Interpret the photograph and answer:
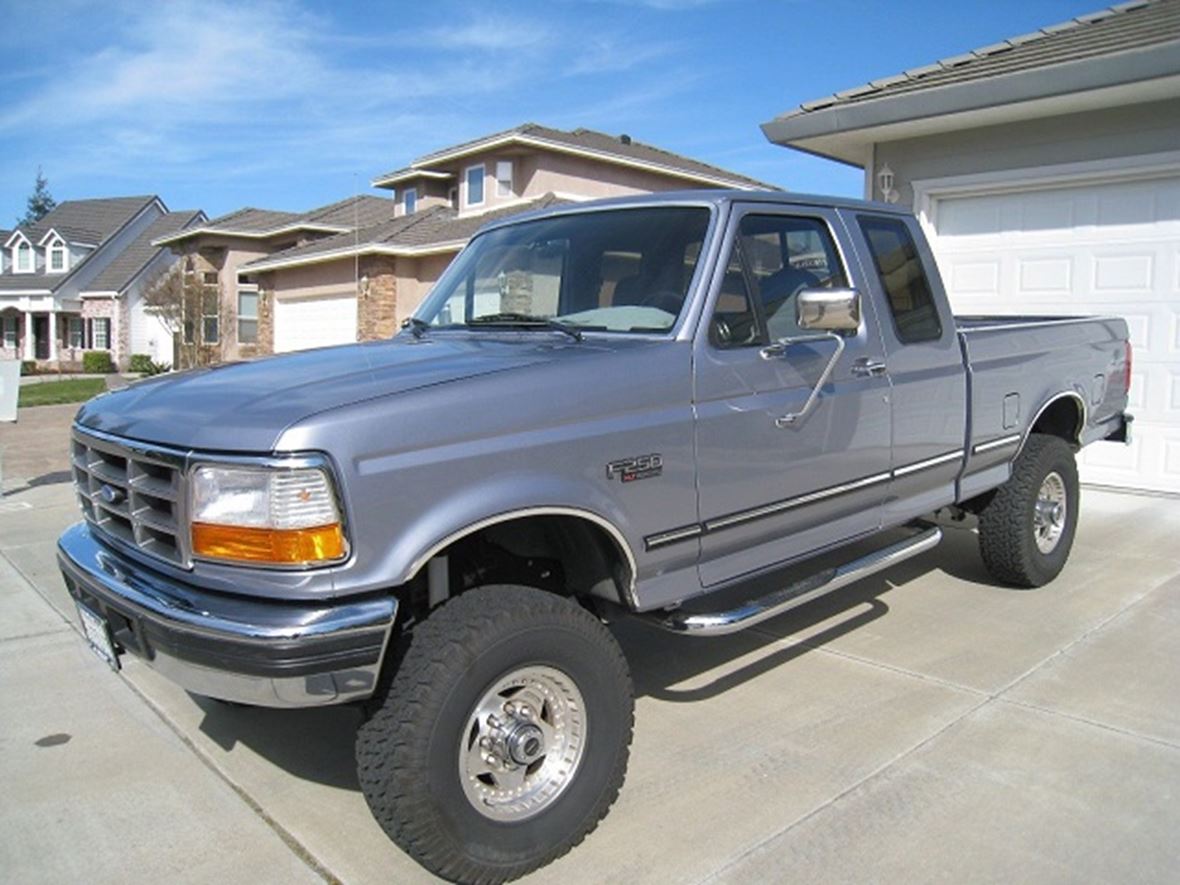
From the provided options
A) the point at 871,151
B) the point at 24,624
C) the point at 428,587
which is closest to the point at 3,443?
the point at 24,624

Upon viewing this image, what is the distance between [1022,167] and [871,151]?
4.99 ft

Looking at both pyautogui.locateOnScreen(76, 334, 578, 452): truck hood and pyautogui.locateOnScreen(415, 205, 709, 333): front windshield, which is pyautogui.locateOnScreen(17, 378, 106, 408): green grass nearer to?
pyautogui.locateOnScreen(415, 205, 709, 333): front windshield

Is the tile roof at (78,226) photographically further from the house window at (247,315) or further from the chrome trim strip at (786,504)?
the chrome trim strip at (786,504)

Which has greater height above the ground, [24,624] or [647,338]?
[647,338]

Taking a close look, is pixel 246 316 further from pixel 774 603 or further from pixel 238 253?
pixel 774 603

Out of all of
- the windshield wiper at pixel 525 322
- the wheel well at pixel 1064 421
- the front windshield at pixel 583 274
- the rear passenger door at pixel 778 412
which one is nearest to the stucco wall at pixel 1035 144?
the wheel well at pixel 1064 421

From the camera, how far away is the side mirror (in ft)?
11.5

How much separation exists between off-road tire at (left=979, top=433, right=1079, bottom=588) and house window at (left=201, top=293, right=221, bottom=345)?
2920cm

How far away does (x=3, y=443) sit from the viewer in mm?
13258

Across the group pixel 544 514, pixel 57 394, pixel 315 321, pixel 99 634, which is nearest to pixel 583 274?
pixel 544 514

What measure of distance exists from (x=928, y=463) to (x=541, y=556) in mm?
2180

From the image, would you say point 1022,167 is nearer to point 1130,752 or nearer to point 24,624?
point 1130,752

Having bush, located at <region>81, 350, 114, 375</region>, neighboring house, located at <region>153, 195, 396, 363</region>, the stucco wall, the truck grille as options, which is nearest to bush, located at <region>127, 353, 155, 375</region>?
bush, located at <region>81, 350, 114, 375</region>

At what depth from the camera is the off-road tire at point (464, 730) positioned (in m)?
2.65
